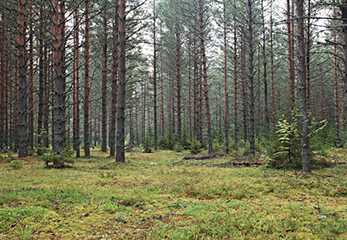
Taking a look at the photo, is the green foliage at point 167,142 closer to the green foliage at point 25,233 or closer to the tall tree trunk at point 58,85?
the tall tree trunk at point 58,85

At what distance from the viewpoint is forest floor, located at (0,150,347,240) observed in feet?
10.3

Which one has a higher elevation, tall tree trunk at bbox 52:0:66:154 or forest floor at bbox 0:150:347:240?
tall tree trunk at bbox 52:0:66:154

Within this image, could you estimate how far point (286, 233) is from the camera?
3.18m

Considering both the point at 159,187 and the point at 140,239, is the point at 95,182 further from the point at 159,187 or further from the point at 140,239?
the point at 140,239

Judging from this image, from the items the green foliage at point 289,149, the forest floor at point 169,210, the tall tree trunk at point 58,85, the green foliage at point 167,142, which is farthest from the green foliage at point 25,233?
the green foliage at point 167,142

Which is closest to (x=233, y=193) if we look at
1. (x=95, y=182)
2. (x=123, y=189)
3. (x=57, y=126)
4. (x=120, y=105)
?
(x=123, y=189)

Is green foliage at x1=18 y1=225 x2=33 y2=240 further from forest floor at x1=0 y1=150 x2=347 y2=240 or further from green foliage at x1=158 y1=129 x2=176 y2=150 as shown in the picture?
green foliage at x1=158 y1=129 x2=176 y2=150

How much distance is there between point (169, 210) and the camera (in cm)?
419

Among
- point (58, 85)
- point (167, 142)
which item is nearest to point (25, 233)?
point (58, 85)

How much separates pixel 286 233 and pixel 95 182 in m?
4.84

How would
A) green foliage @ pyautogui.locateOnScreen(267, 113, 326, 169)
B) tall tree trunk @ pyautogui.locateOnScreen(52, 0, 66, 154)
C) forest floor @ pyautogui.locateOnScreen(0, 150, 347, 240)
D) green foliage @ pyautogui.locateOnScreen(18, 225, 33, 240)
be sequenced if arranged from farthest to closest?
green foliage @ pyautogui.locateOnScreen(267, 113, 326, 169)
tall tree trunk @ pyautogui.locateOnScreen(52, 0, 66, 154)
forest floor @ pyautogui.locateOnScreen(0, 150, 347, 240)
green foliage @ pyautogui.locateOnScreen(18, 225, 33, 240)

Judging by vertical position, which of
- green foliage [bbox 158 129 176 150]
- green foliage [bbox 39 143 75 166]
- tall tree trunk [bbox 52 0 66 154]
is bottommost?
green foliage [bbox 158 129 176 150]

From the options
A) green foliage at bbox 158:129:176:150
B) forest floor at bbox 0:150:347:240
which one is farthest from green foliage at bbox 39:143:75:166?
green foliage at bbox 158:129:176:150

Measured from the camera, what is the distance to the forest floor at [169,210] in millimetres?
3137
